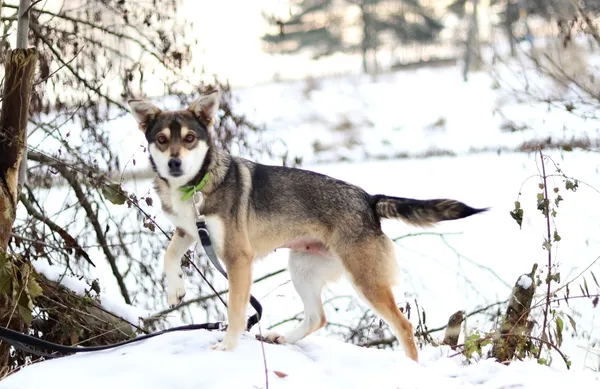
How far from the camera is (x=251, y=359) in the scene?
12.3 feet

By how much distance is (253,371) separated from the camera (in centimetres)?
356

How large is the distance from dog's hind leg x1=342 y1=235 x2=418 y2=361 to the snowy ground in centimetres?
25

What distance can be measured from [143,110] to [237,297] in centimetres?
127

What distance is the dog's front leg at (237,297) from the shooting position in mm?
3977

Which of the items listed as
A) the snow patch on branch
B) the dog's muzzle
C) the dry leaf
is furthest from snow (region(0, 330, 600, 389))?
the snow patch on branch

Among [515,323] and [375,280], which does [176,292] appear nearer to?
[375,280]

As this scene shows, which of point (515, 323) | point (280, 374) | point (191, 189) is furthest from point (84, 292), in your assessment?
point (515, 323)

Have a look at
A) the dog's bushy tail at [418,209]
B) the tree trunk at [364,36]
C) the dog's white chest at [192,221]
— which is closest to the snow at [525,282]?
the dog's bushy tail at [418,209]

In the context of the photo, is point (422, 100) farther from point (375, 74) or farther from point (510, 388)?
point (510, 388)

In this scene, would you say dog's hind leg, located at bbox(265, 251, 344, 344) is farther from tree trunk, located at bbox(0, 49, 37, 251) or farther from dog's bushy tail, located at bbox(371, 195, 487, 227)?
tree trunk, located at bbox(0, 49, 37, 251)

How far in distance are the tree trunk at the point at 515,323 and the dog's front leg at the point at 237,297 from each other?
166cm

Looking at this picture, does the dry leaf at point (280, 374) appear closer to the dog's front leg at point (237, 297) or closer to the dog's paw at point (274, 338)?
the dog's front leg at point (237, 297)

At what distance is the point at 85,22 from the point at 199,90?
1211mm

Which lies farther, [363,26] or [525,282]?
[363,26]
